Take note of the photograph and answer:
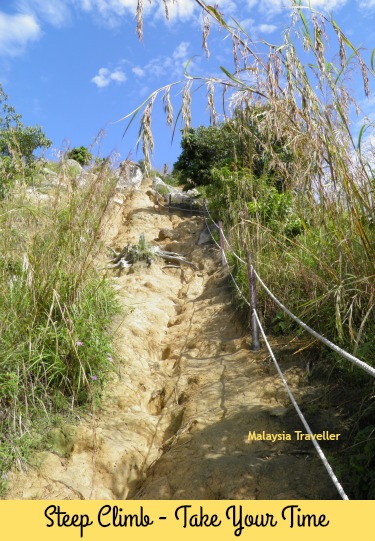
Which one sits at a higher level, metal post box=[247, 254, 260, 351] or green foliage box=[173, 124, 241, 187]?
green foliage box=[173, 124, 241, 187]

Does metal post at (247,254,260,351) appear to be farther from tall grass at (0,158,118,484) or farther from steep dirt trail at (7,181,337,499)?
tall grass at (0,158,118,484)

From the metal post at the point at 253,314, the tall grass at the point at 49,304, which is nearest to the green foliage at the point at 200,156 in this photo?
the metal post at the point at 253,314

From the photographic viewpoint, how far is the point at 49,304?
3295 mm

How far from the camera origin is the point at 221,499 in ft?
7.64

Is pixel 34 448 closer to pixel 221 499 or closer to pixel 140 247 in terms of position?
pixel 221 499

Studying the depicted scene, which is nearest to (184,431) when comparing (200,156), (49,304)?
(49,304)

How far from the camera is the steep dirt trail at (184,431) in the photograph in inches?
96.4

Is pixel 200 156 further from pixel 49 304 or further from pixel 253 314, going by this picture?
pixel 49 304

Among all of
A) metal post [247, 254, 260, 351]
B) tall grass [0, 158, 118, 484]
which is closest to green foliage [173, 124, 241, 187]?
metal post [247, 254, 260, 351]

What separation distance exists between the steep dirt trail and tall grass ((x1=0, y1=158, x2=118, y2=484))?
0.97ft

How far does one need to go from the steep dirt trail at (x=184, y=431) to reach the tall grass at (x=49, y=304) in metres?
0.30

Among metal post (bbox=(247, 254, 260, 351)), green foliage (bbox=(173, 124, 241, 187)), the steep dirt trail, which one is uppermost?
green foliage (bbox=(173, 124, 241, 187))

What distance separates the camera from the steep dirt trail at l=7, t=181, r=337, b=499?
2449 millimetres

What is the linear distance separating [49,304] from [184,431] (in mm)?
1265
